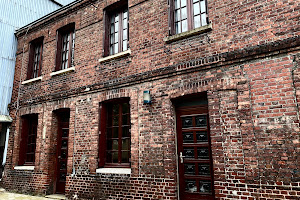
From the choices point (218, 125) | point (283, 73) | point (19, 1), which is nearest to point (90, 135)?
point (218, 125)

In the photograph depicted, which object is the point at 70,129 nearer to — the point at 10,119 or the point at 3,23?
the point at 10,119

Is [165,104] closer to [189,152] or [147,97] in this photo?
[147,97]

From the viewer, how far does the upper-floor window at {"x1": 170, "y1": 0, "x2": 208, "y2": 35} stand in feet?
19.6

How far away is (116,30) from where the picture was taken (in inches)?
301

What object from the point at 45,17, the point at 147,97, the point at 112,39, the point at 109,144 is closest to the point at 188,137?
the point at 147,97

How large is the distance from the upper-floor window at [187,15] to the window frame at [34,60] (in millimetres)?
6316

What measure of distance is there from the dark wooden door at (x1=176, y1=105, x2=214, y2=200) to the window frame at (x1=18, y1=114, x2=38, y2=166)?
6331 mm

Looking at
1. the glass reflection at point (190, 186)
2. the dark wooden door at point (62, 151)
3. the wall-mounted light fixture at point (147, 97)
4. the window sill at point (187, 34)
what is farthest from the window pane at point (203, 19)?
the dark wooden door at point (62, 151)

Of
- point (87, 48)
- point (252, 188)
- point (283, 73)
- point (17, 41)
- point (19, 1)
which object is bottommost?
point (252, 188)

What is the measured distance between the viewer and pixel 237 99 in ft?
16.1

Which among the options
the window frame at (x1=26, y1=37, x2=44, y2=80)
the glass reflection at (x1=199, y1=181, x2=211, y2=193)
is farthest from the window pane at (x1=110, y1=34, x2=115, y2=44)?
the glass reflection at (x1=199, y1=181, x2=211, y2=193)

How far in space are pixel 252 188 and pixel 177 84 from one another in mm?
2892

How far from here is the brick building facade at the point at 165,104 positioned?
15.0 ft

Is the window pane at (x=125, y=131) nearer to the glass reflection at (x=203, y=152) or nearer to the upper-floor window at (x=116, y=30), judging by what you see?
the glass reflection at (x=203, y=152)
